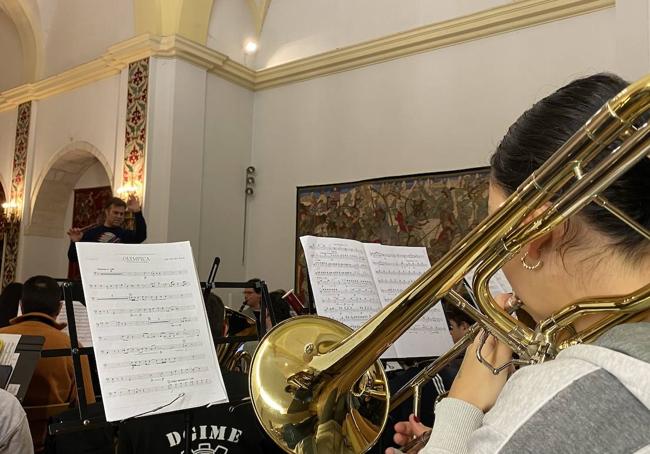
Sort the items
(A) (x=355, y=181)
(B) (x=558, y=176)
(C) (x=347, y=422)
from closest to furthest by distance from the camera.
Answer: (B) (x=558, y=176)
(C) (x=347, y=422)
(A) (x=355, y=181)

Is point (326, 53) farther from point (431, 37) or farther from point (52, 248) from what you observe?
point (52, 248)

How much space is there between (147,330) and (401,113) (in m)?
4.93

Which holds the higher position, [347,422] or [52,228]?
[52,228]

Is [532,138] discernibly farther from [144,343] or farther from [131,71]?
[131,71]

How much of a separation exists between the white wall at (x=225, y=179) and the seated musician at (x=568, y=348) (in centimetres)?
577

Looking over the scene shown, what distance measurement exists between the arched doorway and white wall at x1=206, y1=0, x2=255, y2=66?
235 cm

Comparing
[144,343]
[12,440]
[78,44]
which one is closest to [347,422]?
A: [144,343]

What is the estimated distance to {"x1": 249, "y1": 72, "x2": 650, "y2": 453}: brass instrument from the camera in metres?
0.70

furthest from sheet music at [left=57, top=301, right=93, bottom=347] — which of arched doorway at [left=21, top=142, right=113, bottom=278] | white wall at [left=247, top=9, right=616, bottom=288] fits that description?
arched doorway at [left=21, top=142, right=113, bottom=278]

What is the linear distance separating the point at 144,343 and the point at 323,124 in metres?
5.29

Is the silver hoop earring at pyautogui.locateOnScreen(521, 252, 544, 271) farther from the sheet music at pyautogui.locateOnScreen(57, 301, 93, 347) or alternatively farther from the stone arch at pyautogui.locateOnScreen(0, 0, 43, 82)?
the stone arch at pyautogui.locateOnScreen(0, 0, 43, 82)

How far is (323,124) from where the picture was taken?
6578mm

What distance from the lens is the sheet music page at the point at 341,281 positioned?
1.87 m

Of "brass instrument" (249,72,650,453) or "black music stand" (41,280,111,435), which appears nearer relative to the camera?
"brass instrument" (249,72,650,453)
